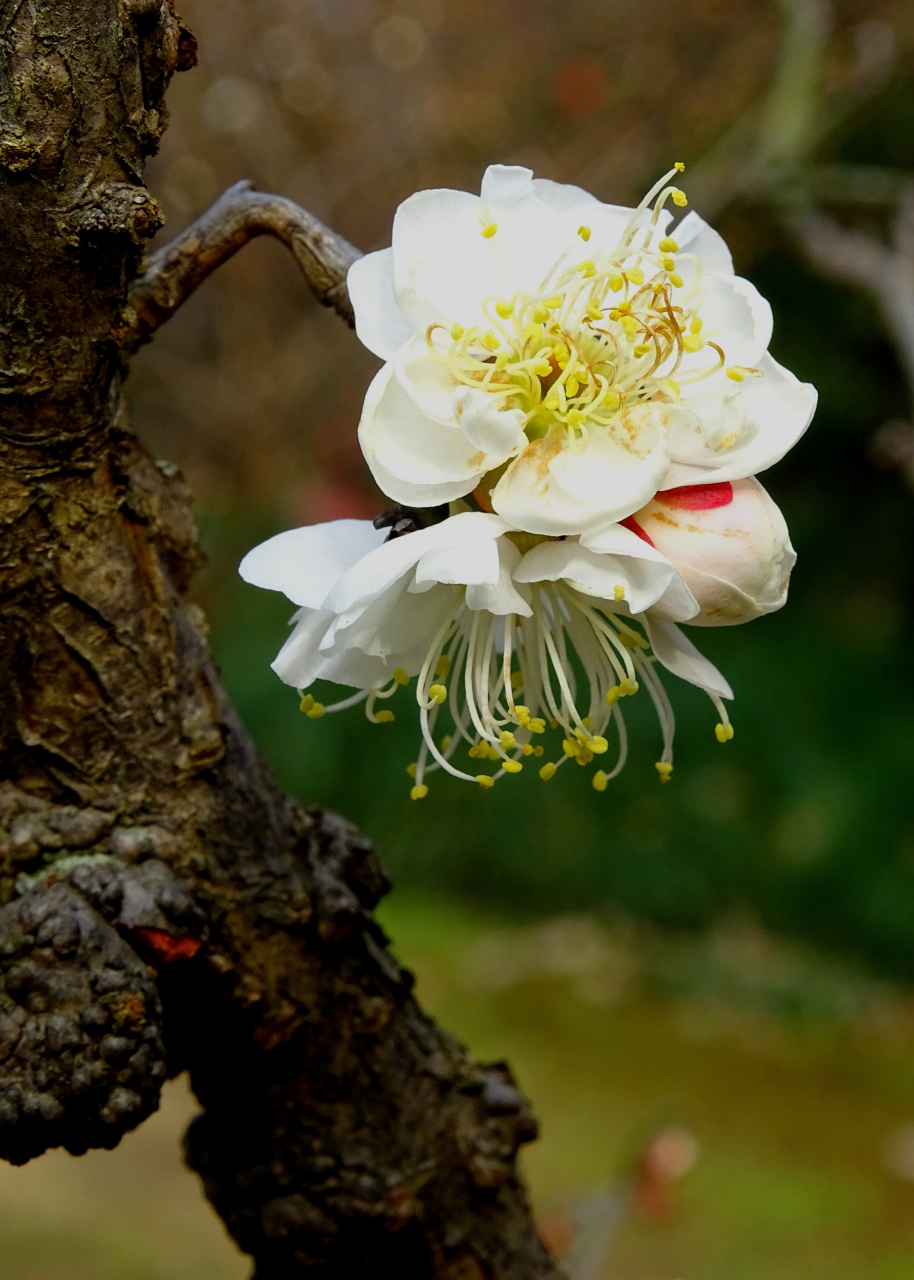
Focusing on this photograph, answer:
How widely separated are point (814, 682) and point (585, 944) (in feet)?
2.78

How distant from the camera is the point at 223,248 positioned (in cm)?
56

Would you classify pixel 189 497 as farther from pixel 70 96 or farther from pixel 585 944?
pixel 585 944

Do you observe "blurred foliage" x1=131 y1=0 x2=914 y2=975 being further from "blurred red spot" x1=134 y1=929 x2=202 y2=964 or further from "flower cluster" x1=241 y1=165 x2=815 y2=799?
"blurred red spot" x1=134 y1=929 x2=202 y2=964

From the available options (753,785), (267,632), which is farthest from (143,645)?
(267,632)

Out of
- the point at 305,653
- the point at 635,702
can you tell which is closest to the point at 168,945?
the point at 305,653

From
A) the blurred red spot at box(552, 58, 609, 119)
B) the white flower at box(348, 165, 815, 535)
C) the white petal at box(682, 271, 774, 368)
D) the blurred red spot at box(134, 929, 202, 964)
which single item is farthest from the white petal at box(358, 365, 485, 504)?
Answer: the blurred red spot at box(552, 58, 609, 119)

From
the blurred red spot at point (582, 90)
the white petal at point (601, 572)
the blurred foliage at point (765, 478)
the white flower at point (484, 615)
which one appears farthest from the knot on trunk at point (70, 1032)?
the blurred red spot at point (582, 90)

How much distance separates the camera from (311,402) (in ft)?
9.96

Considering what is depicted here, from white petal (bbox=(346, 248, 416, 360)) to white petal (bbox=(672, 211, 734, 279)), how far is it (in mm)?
119

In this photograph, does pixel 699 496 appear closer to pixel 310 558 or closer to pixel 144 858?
pixel 310 558

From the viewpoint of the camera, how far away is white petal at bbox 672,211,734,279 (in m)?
0.52

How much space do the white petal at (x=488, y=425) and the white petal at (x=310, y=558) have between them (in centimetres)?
8

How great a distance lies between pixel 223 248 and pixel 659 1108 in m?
1.74

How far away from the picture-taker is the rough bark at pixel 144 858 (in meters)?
0.48
